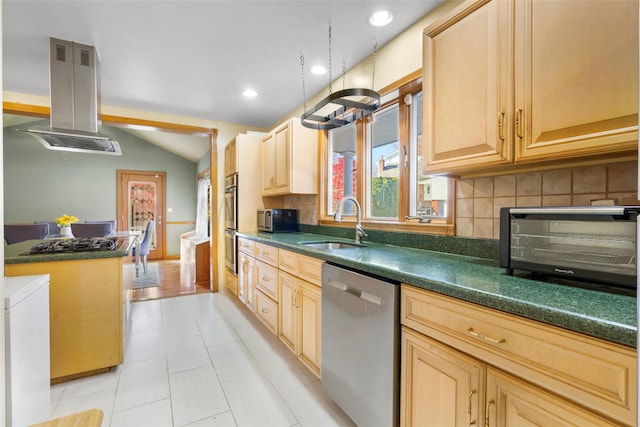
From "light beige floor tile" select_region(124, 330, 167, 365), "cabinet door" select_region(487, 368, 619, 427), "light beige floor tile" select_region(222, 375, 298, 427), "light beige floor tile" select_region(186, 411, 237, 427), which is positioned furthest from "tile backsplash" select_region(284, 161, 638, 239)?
"light beige floor tile" select_region(124, 330, 167, 365)

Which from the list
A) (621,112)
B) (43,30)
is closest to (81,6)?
(43,30)

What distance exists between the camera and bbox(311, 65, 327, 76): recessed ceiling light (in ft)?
8.56

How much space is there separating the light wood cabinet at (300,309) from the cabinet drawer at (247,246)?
2.25 ft

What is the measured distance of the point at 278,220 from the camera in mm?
3383

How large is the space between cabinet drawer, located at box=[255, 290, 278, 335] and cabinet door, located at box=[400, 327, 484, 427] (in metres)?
1.37

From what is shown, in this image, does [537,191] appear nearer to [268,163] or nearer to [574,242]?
[574,242]

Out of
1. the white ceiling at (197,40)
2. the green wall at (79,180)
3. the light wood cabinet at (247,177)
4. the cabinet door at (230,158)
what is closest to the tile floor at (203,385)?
the light wood cabinet at (247,177)

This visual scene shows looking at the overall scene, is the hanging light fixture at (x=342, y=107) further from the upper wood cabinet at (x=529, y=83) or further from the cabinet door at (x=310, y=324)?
the cabinet door at (x=310, y=324)

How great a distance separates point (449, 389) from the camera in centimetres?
106

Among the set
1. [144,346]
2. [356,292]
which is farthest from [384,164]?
[144,346]

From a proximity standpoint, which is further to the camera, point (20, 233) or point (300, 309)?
point (20, 233)

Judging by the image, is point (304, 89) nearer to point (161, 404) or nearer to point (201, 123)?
point (201, 123)

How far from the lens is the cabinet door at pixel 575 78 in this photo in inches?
36.3

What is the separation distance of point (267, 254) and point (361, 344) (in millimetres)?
1373
